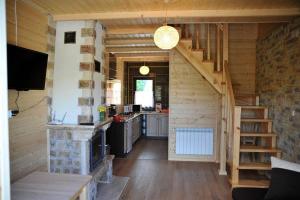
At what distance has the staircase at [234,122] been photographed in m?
4.02

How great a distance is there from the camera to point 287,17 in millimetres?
3404

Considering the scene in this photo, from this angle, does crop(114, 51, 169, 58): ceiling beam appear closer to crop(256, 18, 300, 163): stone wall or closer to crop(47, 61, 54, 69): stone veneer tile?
crop(256, 18, 300, 163): stone wall

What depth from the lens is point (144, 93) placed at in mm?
8945

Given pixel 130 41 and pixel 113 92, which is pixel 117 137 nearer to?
pixel 113 92

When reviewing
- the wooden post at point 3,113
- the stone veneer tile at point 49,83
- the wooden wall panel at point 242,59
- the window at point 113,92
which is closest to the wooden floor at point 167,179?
the window at point 113,92

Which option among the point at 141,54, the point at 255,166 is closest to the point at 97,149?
the point at 255,166

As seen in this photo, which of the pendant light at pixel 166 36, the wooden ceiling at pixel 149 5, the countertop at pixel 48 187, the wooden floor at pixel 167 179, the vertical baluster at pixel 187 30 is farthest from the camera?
the vertical baluster at pixel 187 30

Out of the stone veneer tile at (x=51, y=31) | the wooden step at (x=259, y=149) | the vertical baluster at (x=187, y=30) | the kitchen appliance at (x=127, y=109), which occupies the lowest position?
the wooden step at (x=259, y=149)

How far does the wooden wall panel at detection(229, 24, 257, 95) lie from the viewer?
17.6 feet

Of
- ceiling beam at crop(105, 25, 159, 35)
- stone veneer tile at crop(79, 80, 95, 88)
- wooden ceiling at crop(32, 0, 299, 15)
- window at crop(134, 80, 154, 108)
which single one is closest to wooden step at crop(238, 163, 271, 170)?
wooden ceiling at crop(32, 0, 299, 15)

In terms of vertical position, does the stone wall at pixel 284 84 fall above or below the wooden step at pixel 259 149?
above

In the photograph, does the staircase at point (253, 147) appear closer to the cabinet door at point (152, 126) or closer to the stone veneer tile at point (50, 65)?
the stone veneer tile at point (50, 65)

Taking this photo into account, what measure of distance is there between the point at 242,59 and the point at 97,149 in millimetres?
3727

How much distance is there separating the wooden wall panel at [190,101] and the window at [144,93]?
11.0 feet
